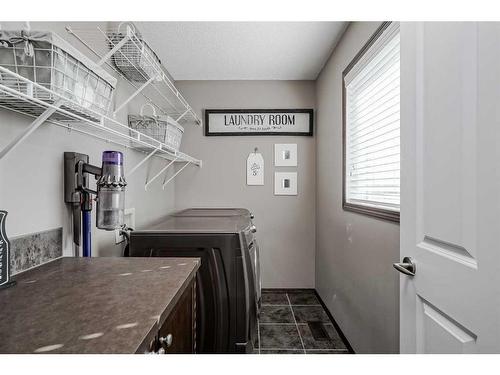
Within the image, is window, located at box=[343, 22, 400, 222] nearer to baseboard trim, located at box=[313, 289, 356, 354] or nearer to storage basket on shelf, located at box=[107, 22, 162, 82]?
baseboard trim, located at box=[313, 289, 356, 354]

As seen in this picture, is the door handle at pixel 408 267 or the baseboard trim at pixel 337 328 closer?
the door handle at pixel 408 267

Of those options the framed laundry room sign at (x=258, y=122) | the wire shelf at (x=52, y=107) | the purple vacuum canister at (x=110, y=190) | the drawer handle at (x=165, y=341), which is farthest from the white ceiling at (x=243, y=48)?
the drawer handle at (x=165, y=341)

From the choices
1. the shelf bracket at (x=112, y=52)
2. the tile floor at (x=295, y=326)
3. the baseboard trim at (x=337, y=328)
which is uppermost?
the shelf bracket at (x=112, y=52)

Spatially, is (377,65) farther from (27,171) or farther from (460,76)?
(27,171)

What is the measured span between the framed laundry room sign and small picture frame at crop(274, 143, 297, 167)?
0.48 feet

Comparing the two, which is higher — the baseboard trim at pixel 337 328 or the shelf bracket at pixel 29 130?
the shelf bracket at pixel 29 130

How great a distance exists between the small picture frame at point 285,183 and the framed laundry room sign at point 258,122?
474 mm

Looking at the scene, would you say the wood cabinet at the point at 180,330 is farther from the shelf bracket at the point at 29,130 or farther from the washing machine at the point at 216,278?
the shelf bracket at the point at 29,130

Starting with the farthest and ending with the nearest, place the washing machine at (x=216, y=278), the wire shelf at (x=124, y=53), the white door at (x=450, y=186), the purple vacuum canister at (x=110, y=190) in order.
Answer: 1. the washing machine at (x=216, y=278)
2. the wire shelf at (x=124, y=53)
3. the purple vacuum canister at (x=110, y=190)
4. the white door at (x=450, y=186)

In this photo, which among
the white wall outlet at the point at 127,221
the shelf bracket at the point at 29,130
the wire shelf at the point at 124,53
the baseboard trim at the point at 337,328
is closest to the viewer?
the shelf bracket at the point at 29,130

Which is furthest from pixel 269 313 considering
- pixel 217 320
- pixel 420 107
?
pixel 420 107

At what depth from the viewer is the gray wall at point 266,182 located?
316cm

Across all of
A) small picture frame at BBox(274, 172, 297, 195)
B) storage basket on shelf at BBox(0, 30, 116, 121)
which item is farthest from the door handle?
small picture frame at BBox(274, 172, 297, 195)
